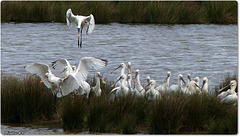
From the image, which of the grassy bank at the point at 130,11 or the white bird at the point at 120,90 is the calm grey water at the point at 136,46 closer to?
the grassy bank at the point at 130,11

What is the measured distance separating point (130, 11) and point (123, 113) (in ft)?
48.0

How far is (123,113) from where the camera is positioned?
8500mm

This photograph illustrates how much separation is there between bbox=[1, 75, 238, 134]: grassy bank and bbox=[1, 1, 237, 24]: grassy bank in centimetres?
1308

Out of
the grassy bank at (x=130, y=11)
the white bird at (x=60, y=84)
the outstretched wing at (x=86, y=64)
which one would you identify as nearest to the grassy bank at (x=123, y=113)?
the white bird at (x=60, y=84)

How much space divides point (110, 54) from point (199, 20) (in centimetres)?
580

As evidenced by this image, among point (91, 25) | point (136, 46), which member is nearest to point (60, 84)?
point (91, 25)

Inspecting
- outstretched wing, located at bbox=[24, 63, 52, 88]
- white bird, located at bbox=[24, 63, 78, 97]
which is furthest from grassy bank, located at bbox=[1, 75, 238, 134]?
outstretched wing, located at bbox=[24, 63, 52, 88]

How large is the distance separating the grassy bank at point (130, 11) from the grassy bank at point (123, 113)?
13.1 m

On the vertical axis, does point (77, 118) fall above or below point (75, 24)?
below

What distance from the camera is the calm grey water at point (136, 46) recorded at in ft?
58.7

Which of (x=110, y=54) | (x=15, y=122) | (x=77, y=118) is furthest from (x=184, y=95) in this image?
(x=110, y=54)

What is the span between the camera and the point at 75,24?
1349 cm

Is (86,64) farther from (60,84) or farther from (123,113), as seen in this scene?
(123,113)

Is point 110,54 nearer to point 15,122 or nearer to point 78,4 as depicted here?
point 78,4
